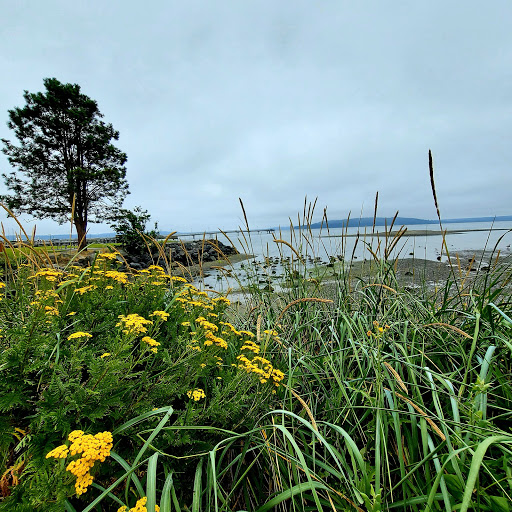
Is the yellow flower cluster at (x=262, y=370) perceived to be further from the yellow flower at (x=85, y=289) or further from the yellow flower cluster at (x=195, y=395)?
the yellow flower at (x=85, y=289)

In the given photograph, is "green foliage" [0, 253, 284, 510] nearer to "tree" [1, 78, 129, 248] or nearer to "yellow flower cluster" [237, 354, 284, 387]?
"yellow flower cluster" [237, 354, 284, 387]

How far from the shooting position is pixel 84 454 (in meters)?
0.71

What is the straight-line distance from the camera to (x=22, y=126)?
22.5 m

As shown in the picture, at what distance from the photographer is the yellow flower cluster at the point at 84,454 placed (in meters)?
0.70

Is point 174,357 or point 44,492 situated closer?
point 44,492

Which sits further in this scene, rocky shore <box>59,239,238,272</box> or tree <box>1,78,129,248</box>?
tree <box>1,78,129,248</box>

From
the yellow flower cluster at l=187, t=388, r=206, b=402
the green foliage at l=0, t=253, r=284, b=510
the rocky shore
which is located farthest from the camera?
the rocky shore

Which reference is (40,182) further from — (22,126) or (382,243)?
(382,243)

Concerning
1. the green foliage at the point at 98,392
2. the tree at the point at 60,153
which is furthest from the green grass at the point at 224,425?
the tree at the point at 60,153

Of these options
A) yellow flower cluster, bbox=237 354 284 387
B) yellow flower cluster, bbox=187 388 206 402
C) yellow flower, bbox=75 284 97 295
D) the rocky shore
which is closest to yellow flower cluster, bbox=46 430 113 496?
yellow flower cluster, bbox=187 388 206 402

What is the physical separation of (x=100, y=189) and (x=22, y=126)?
730 centimetres

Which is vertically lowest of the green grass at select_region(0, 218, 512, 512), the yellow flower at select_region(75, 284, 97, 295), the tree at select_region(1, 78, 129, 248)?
the green grass at select_region(0, 218, 512, 512)

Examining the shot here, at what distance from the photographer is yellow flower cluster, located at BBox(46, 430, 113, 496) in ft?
2.29

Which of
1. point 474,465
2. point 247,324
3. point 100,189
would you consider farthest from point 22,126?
A: point 474,465
